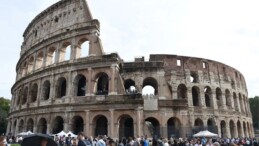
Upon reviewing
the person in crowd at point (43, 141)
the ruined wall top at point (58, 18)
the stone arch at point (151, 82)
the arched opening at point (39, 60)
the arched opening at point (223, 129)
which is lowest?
the person in crowd at point (43, 141)

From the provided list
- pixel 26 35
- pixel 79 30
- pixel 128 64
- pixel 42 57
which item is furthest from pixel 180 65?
pixel 26 35

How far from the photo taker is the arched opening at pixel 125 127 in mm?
20234

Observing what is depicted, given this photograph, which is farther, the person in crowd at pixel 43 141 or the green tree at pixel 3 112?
the green tree at pixel 3 112

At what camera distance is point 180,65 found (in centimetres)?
2638

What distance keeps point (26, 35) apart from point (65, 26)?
1108cm

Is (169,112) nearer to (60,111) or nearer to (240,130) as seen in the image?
(60,111)

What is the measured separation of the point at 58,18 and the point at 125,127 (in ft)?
47.6

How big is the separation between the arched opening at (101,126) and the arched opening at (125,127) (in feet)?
4.77

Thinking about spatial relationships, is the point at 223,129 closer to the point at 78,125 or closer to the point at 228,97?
the point at 228,97

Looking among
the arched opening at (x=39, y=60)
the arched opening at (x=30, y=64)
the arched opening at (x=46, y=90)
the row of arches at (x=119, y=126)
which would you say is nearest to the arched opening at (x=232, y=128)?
the row of arches at (x=119, y=126)

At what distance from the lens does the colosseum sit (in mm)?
20234

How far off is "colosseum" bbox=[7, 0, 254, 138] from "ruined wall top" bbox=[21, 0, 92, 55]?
0.11 m

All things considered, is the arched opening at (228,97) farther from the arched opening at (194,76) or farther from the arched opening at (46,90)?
the arched opening at (46,90)

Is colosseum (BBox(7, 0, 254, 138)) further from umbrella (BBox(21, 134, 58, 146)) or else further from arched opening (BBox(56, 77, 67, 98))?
umbrella (BBox(21, 134, 58, 146))
